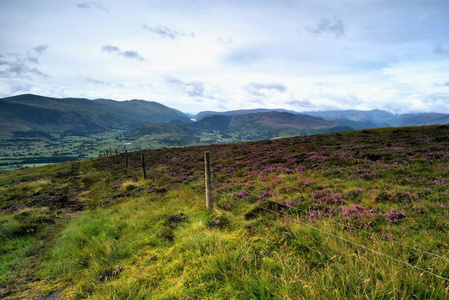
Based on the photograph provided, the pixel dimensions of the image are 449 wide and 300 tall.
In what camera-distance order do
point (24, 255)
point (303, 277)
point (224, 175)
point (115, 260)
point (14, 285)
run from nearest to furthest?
1. point (303, 277)
2. point (14, 285)
3. point (115, 260)
4. point (24, 255)
5. point (224, 175)

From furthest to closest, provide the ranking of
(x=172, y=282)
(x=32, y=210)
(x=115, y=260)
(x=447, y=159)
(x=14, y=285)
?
(x=447, y=159) < (x=32, y=210) < (x=115, y=260) < (x=14, y=285) < (x=172, y=282)

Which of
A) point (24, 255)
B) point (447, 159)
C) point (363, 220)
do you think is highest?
point (447, 159)

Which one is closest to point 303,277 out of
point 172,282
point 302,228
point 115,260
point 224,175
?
point 302,228

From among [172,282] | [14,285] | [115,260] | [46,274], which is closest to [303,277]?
[172,282]

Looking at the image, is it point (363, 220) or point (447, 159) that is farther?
point (447, 159)

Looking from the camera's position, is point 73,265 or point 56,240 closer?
point 73,265

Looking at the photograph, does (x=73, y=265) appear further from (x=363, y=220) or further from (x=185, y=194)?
(x=363, y=220)

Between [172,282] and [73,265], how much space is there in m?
3.94

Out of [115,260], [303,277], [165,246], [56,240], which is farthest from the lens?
[56,240]

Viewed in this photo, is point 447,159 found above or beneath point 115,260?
above

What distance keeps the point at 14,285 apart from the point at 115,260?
2.90 meters

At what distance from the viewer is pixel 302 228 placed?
6.19m

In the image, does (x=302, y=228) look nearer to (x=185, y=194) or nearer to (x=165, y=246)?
(x=165, y=246)

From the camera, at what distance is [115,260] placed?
21.1 ft
